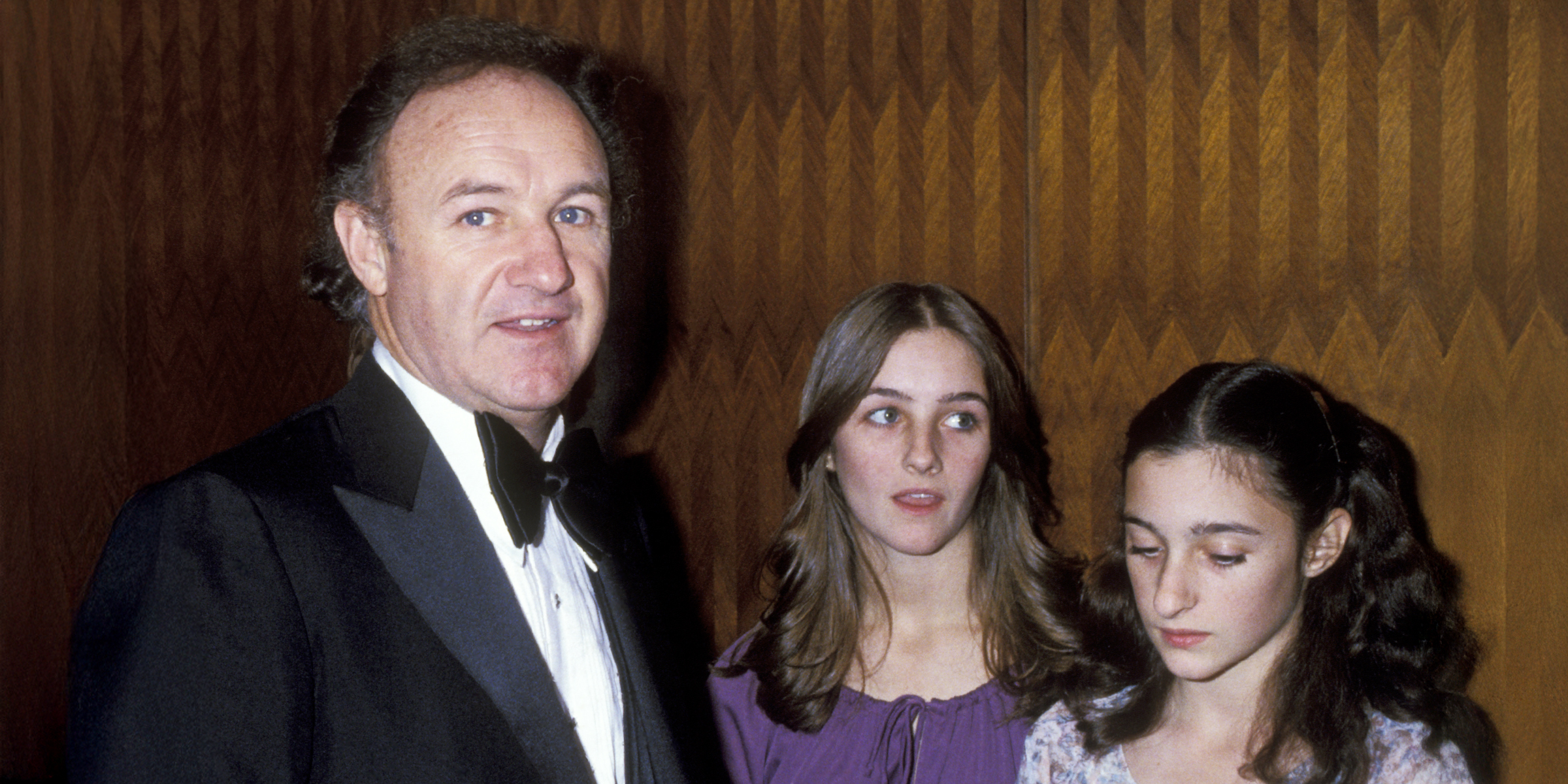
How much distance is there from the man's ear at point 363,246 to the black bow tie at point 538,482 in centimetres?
20

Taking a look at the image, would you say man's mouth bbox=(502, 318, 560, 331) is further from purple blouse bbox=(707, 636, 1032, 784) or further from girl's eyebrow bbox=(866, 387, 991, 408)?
purple blouse bbox=(707, 636, 1032, 784)

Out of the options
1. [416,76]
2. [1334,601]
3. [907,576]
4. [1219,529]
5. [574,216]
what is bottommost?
[907,576]

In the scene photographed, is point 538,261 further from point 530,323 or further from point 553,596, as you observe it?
point 553,596

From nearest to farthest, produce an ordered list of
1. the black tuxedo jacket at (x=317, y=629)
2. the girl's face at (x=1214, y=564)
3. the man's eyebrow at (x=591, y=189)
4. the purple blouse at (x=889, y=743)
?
the black tuxedo jacket at (x=317, y=629)
the man's eyebrow at (x=591, y=189)
the girl's face at (x=1214, y=564)
the purple blouse at (x=889, y=743)

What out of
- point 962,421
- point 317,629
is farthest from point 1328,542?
point 317,629

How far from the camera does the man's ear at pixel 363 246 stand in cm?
133

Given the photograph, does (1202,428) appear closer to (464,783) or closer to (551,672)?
(551,672)

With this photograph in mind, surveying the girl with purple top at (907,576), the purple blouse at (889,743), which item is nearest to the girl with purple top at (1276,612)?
the purple blouse at (889,743)

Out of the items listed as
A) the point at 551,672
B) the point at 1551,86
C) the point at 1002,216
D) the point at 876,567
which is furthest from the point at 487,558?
the point at 1551,86

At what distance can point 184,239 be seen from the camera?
102 inches

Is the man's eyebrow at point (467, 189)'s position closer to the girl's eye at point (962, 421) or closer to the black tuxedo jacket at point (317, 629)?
the black tuxedo jacket at point (317, 629)

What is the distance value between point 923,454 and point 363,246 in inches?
41.3

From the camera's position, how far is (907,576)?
217 centimetres

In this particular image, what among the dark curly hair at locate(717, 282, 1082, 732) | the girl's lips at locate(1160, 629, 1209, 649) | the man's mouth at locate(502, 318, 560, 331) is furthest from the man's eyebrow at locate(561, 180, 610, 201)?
the girl's lips at locate(1160, 629, 1209, 649)
